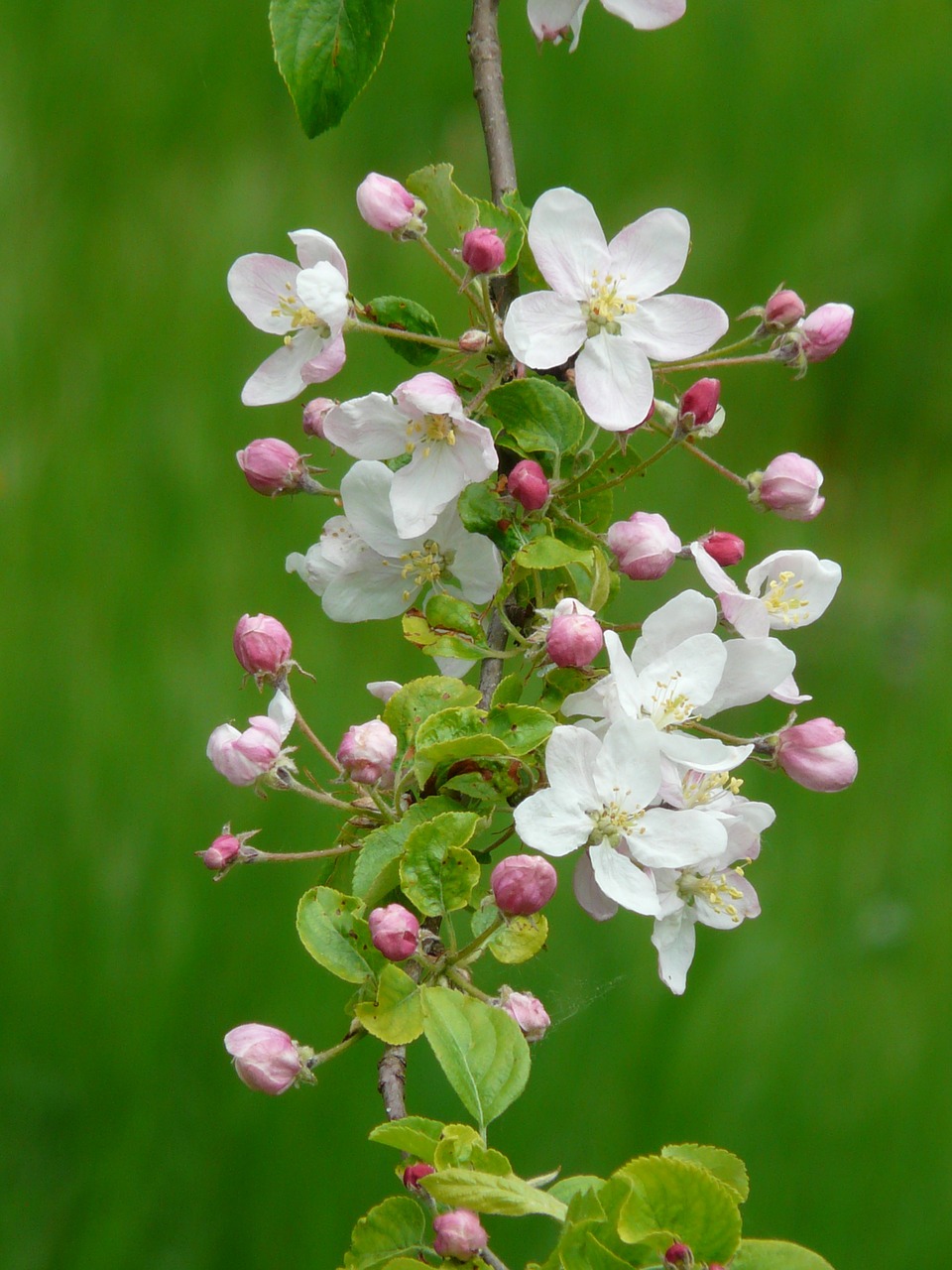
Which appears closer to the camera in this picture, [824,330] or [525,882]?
[525,882]

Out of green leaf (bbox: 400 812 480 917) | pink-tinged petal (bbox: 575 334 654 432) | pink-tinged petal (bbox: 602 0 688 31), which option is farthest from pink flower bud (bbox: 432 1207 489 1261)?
pink-tinged petal (bbox: 602 0 688 31)

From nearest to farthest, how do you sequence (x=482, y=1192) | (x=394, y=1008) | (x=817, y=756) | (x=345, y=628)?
1. (x=482, y=1192)
2. (x=394, y=1008)
3. (x=817, y=756)
4. (x=345, y=628)

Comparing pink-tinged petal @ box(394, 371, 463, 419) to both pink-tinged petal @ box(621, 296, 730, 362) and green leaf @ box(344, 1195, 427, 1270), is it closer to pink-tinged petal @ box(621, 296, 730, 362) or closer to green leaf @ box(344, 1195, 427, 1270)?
pink-tinged petal @ box(621, 296, 730, 362)

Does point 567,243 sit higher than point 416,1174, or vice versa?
point 567,243

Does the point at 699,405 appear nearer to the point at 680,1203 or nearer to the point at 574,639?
the point at 574,639

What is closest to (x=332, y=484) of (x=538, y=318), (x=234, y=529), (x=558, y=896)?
(x=234, y=529)

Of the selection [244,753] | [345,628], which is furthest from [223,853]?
[345,628]

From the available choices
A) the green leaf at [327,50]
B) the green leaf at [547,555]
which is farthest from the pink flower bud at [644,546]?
the green leaf at [327,50]

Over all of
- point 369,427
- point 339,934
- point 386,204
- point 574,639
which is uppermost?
point 386,204

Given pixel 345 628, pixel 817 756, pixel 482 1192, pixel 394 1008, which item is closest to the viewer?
pixel 482 1192
